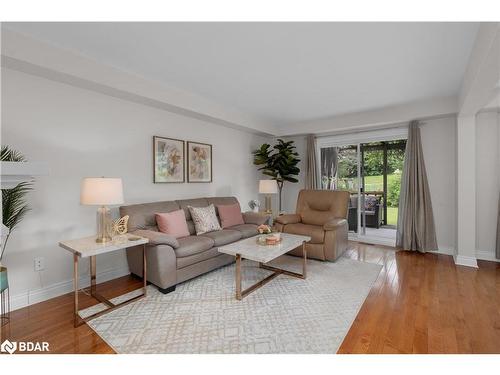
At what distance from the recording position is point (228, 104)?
395 centimetres

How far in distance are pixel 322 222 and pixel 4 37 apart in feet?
13.4

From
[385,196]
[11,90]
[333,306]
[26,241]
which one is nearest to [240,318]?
[333,306]

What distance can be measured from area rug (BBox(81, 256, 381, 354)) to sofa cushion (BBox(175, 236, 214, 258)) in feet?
1.23

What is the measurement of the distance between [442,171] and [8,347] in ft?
18.0

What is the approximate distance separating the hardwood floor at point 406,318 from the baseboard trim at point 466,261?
0.19 metres

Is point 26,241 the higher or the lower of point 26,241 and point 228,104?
the lower

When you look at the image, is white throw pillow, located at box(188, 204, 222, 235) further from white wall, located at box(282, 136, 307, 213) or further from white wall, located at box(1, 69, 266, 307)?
white wall, located at box(282, 136, 307, 213)

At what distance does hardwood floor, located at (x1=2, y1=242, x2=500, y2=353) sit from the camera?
70.0 inches

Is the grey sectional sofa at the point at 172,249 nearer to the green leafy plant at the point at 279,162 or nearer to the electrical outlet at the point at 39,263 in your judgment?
the electrical outlet at the point at 39,263

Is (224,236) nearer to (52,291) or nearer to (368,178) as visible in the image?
(52,291)

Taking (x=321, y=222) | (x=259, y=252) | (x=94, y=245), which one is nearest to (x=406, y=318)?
(x=259, y=252)

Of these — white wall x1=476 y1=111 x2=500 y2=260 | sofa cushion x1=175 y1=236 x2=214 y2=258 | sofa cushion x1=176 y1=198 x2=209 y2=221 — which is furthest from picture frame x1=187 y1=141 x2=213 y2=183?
white wall x1=476 y1=111 x2=500 y2=260
